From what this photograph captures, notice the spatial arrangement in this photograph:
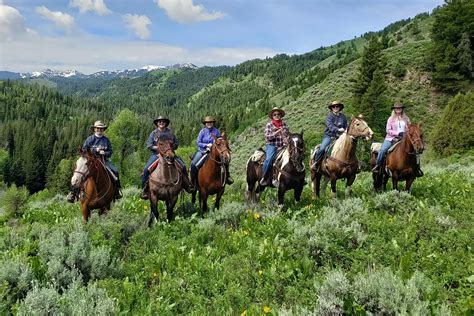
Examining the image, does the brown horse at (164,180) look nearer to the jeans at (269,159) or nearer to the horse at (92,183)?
the horse at (92,183)

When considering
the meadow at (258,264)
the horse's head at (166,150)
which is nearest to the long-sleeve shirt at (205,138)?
the horse's head at (166,150)

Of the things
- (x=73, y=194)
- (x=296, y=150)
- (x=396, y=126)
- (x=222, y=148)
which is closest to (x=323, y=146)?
(x=296, y=150)

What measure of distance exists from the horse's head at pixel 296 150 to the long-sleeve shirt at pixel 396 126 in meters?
3.51

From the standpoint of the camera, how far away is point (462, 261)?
6172 millimetres

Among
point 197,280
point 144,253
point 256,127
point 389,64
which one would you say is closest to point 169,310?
point 197,280

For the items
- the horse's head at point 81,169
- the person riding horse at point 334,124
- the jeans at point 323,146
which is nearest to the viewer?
the horse's head at point 81,169

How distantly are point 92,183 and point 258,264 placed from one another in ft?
20.3

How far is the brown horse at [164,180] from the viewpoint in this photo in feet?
33.6

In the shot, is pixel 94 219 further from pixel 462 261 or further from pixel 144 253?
pixel 462 261

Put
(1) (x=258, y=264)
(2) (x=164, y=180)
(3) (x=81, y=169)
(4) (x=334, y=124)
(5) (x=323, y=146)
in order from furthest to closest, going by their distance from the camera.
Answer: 1. (5) (x=323, y=146)
2. (4) (x=334, y=124)
3. (2) (x=164, y=180)
4. (3) (x=81, y=169)
5. (1) (x=258, y=264)

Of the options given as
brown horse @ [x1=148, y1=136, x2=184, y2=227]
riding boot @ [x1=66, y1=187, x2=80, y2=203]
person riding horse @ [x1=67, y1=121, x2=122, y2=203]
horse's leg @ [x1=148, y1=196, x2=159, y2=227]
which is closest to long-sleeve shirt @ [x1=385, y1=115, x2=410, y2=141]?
brown horse @ [x1=148, y1=136, x2=184, y2=227]

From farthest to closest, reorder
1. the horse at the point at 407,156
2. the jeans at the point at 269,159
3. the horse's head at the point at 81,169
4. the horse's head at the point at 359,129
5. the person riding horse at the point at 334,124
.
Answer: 1. the person riding horse at the point at 334,124
2. the jeans at the point at 269,159
3. the horse's head at the point at 359,129
4. the horse at the point at 407,156
5. the horse's head at the point at 81,169

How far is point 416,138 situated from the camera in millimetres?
10602

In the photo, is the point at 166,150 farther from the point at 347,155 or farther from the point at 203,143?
the point at 347,155
